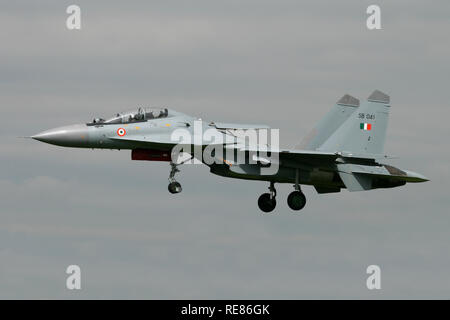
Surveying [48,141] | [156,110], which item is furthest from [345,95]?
[48,141]

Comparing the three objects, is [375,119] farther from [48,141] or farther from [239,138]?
[48,141]

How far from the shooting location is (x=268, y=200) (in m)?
41.4

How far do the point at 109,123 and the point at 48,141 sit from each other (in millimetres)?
2082

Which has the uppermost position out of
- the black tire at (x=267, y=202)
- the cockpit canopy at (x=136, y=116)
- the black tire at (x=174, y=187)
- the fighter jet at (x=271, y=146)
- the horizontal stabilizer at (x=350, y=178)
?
the cockpit canopy at (x=136, y=116)

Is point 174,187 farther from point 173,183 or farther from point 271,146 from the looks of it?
point 271,146

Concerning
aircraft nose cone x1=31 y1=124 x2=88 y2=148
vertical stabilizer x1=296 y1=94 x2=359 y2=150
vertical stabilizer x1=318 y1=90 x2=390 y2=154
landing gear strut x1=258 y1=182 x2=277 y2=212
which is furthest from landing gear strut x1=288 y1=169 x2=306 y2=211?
aircraft nose cone x1=31 y1=124 x2=88 y2=148

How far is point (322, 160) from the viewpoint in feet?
132

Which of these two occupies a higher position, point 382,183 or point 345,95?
point 345,95

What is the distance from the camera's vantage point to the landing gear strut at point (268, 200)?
41250mm

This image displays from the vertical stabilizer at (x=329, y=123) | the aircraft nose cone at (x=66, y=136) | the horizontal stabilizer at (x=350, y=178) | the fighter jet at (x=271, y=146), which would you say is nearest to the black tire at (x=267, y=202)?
the fighter jet at (x=271, y=146)

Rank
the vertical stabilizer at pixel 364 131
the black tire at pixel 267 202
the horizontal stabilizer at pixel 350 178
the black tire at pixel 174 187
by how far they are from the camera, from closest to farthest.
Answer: the black tire at pixel 174 187
the horizontal stabilizer at pixel 350 178
the vertical stabilizer at pixel 364 131
the black tire at pixel 267 202

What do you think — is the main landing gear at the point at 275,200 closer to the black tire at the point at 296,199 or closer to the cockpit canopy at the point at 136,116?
the black tire at the point at 296,199

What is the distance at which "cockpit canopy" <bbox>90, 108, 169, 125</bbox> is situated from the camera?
38.6m

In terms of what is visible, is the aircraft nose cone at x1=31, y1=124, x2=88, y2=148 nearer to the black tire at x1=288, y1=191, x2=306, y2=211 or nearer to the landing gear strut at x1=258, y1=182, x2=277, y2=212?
the landing gear strut at x1=258, y1=182, x2=277, y2=212
